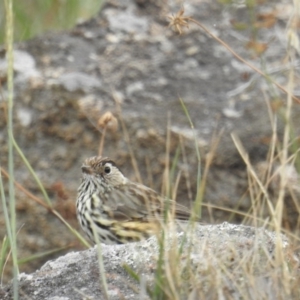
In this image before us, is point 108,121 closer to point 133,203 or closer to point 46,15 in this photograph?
point 133,203

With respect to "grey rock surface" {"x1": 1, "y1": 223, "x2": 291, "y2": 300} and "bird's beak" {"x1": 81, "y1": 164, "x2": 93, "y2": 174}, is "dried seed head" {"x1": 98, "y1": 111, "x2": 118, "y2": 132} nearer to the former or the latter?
"bird's beak" {"x1": 81, "y1": 164, "x2": 93, "y2": 174}

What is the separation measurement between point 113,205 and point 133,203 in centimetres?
15

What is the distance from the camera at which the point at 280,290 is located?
311 centimetres

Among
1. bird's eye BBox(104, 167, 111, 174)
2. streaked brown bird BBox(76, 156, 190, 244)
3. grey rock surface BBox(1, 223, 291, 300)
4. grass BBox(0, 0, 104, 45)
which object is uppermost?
grass BBox(0, 0, 104, 45)

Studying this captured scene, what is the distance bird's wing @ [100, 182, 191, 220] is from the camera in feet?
16.1

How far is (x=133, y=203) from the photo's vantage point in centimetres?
534

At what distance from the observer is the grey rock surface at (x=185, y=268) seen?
3.15 m

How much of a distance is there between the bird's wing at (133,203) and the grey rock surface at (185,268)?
940mm

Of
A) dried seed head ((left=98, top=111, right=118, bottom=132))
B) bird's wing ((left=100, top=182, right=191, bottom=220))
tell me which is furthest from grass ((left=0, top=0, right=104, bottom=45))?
bird's wing ((left=100, top=182, right=191, bottom=220))

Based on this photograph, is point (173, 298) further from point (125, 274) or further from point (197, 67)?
point (197, 67)

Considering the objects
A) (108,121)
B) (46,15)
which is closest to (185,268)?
(108,121)

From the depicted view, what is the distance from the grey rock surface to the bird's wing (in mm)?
940

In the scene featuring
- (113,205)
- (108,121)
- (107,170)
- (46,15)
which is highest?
(46,15)

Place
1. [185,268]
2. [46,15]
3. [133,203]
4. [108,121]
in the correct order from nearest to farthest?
[185,268]
[108,121]
[133,203]
[46,15]
